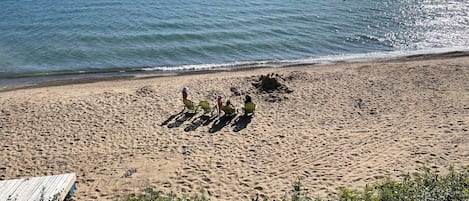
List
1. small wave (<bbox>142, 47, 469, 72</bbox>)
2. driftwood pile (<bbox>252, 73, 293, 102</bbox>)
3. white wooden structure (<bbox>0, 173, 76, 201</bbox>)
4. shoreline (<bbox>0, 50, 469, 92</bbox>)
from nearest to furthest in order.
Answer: white wooden structure (<bbox>0, 173, 76, 201</bbox>)
driftwood pile (<bbox>252, 73, 293, 102</bbox>)
shoreline (<bbox>0, 50, 469, 92</bbox>)
small wave (<bbox>142, 47, 469, 72</bbox>)

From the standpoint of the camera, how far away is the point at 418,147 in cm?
1401

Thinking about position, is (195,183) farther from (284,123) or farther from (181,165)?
(284,123)

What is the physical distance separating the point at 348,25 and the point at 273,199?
84.0ft

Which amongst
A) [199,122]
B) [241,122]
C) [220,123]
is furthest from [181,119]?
[241,122]

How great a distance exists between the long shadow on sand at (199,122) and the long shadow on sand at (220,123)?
1.00 ft

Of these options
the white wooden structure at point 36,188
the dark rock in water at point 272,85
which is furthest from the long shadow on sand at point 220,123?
the white wooden structure at point 36,188

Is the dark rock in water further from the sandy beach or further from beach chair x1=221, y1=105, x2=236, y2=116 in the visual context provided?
beach chair x1=221, y1=105, x2=236, y2=116

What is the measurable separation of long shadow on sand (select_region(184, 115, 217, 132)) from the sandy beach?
4 centimetres

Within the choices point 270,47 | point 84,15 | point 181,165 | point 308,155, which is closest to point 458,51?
point 270,47

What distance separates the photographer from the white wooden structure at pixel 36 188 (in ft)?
35.7

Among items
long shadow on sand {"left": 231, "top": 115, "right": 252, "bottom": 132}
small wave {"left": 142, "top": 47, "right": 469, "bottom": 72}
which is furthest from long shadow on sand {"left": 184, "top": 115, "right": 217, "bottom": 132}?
small wave {"left": 142, "top": 47, "right": 469, "bottom": 72}

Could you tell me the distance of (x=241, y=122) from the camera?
16.8 metres

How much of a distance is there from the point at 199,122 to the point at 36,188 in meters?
6.86

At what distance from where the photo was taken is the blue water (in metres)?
28.0
